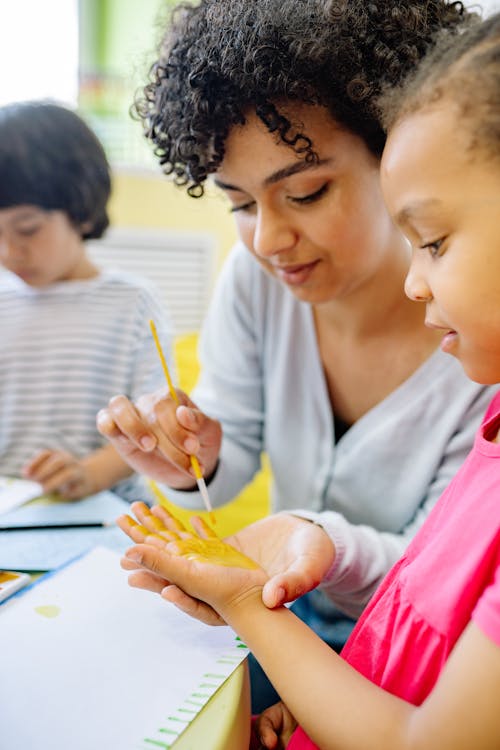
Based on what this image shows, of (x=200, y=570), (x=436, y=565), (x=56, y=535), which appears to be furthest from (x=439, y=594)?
(x=56, y=535)

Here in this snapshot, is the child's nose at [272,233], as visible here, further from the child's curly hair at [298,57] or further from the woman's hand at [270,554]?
the woman's hand at [270,554]

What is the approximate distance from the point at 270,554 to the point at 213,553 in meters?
0.09

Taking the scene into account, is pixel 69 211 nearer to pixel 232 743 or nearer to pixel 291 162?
pixel 291 162

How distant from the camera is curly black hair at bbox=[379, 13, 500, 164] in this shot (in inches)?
18.3

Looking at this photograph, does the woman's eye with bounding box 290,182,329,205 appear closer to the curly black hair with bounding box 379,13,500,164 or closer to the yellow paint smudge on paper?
the curly black hair with bounding box 379,13,500,164

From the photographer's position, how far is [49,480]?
92cm

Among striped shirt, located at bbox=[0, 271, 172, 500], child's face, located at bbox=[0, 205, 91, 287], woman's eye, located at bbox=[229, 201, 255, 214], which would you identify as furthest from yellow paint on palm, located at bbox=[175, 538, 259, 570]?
child's face, located at bbox=[0, 205, 91, 287]

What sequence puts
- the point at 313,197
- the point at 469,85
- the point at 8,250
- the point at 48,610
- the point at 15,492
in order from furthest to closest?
the point at 8,250 → the point at 15,492 → the point at 313,197 → the point at 48,610 → the point at 469,85

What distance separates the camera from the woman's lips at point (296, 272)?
0.79 meters

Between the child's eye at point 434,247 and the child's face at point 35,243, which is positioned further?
the child's face at point 35,243

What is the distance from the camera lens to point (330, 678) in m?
0.51

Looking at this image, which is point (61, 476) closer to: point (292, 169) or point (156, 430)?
point (156, 430)

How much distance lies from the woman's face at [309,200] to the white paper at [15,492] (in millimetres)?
443

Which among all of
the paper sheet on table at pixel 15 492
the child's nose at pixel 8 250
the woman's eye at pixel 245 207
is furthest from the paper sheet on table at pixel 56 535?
the child's nose at pixel 8 250
